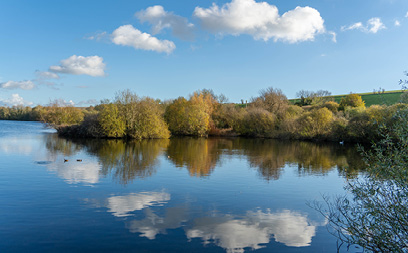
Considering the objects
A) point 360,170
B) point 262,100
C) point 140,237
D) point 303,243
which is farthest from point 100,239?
point 262,100

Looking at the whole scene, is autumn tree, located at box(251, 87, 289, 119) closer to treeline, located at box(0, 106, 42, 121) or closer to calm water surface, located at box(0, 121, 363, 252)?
calm water surface, located at box(0, 121, 363, 252)

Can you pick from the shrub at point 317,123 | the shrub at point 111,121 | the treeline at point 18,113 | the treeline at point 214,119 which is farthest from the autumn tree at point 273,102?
the treeline at point 18,113

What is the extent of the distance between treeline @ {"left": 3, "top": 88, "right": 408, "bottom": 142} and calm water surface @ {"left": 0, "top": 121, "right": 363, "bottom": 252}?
3140 centimetres

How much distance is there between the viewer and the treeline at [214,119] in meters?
52.7

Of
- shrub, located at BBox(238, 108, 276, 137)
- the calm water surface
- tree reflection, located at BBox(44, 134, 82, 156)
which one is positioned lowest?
the calm water surface

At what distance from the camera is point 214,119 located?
73.9m

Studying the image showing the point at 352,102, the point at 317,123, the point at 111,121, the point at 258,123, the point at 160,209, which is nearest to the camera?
the point at 160,209

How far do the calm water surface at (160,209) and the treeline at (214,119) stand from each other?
103ft

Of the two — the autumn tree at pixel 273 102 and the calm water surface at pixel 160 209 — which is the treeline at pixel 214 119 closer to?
the autumn tree at pixel 273 102

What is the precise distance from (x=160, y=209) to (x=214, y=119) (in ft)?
204

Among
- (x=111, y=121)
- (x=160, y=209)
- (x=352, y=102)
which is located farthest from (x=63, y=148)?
(x=352, y=102)

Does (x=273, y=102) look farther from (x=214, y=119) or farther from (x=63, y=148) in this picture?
(x=63, y=148)

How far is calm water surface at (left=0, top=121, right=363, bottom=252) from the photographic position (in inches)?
355

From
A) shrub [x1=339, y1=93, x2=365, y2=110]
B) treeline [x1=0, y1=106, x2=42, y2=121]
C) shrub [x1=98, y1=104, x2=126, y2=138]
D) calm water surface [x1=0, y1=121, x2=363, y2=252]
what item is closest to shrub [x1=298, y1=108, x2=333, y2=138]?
shrub [x1=339, y1=93, x2=365, y2=110]
